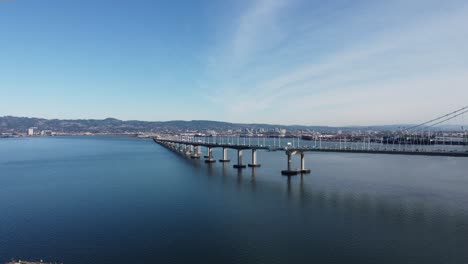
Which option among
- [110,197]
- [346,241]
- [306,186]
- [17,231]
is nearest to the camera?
[346,241]

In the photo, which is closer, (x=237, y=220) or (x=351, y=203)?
(x=237, y=220)

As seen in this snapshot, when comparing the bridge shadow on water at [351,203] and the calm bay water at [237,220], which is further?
the bridge shadow on water at [351,203]

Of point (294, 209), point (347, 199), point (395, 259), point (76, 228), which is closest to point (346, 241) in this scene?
point (395, 259)

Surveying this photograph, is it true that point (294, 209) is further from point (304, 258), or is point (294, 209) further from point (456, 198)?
point (456, 198)

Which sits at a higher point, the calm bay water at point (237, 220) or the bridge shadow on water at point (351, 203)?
the bridge shadow on water at point (351, 203)

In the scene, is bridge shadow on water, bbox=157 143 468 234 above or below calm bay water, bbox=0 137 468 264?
above

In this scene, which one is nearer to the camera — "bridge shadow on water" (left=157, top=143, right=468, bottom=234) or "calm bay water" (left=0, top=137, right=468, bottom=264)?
"calm bay water" (left=0, top=137, right=468, bottom=264)

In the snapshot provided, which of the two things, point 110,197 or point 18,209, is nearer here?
point 18,209

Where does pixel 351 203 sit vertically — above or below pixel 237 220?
above
